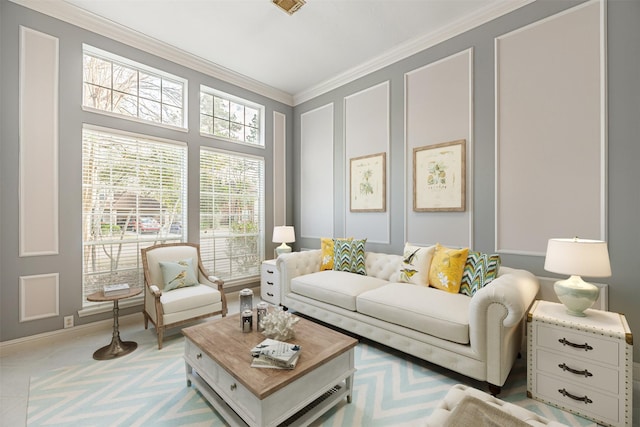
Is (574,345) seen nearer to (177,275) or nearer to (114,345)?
(177,275)

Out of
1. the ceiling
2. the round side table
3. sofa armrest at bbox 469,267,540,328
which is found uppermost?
the ceiling

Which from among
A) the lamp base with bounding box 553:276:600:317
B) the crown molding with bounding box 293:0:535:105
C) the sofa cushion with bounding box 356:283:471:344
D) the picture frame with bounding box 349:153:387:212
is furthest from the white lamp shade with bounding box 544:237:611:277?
the crown molding with bounding box 293:0:535:105

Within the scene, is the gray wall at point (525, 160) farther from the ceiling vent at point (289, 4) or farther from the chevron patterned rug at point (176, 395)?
the ceiling vent at point (289, 4)

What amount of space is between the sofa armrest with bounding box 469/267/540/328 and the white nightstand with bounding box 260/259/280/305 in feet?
7.53

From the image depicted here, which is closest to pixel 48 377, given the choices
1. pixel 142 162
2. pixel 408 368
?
pixel 142 162

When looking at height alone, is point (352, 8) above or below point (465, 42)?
above

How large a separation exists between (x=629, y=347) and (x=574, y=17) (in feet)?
8.40

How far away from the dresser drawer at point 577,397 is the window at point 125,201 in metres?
3.89

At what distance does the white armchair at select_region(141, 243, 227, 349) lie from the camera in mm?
2727

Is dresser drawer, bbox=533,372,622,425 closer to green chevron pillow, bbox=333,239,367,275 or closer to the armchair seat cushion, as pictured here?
green chevron pillow, bbox=333,239,367,275

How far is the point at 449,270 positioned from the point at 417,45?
Answer: 8.56 feet

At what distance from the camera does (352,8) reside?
9.14 feet

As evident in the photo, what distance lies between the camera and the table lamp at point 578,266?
1796 mm

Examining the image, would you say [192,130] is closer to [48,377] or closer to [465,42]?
[48,377]
